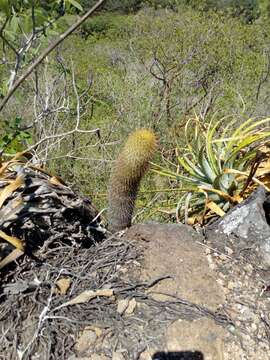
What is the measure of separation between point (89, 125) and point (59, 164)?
1760mm

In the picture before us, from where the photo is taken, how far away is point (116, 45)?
18891 mm

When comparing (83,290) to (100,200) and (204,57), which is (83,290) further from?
(204,57)

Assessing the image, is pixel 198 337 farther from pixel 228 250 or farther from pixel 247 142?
pixel 247 142

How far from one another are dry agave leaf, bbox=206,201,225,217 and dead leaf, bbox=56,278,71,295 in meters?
1.24

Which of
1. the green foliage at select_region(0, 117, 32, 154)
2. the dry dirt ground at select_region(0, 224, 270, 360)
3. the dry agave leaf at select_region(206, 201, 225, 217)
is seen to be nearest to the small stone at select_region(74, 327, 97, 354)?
the dry dirt ground at select_region(0, 224, 270, 360)

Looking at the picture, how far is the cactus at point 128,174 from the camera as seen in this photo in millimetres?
2480

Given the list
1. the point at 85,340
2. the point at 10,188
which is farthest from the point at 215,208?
the point at 85,340

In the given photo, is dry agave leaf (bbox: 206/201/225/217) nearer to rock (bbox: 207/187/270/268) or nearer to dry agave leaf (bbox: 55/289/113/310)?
rock (bbox: 207/187/270/268)

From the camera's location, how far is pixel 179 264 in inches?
87.8

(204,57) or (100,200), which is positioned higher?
(100,200)

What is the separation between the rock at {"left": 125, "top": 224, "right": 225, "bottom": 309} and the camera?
2094mm

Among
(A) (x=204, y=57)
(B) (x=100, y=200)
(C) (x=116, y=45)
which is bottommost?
(C) (x=116, y=45)

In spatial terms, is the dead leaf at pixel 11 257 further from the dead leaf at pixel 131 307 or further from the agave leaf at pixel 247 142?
the agave leaf at pixel 247 142

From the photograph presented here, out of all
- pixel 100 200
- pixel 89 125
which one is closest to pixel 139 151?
pixel 100 200
